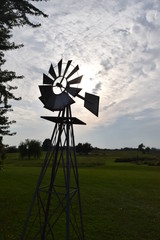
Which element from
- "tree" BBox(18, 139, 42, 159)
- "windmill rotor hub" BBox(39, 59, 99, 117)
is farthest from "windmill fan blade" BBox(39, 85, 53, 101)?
"tree" BBox(18, 139, 42, 159)

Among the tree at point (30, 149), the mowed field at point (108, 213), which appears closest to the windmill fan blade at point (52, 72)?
the mowed field at point (108, 213)

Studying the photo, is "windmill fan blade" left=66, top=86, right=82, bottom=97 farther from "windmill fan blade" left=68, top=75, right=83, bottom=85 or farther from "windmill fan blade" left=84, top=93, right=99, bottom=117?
"windmill fan blade" left=84, top=93, right=99, bottom=117

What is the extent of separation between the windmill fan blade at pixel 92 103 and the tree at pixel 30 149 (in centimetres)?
6086

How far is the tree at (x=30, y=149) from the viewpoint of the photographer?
65.0 m

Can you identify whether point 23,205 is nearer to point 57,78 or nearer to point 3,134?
point 3,134

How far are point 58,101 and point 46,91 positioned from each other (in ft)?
1.75

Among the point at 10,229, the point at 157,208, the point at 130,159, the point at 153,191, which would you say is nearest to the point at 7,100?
the point at 10,229

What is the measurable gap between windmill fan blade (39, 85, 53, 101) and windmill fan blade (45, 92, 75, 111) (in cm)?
12

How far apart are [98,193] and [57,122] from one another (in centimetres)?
1250

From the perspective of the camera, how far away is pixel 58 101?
6.34 m

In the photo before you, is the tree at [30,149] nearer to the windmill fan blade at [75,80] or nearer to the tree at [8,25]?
the tree at [8,25]

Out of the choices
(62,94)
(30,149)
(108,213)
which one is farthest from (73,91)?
(30,149)

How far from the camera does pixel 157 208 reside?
1373 centimetres

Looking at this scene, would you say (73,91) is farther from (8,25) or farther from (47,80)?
(8,25)
